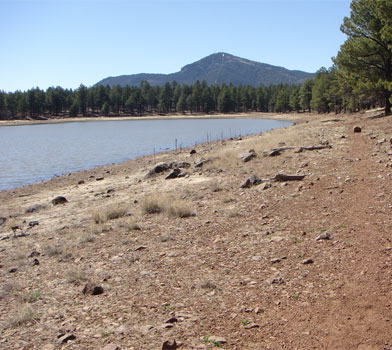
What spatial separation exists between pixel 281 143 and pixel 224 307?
19.9m

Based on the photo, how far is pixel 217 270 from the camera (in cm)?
724

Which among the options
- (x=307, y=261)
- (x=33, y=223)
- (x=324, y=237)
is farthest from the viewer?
(x=33, y=223)

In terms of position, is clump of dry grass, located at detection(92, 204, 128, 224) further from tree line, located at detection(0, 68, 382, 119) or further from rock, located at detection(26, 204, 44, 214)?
tree line, located at detection(0, 68, 382, 119)

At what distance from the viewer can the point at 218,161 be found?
21.3 m

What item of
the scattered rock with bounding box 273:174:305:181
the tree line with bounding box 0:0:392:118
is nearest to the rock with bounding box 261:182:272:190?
the scattered rock with bounding box 273:174:305:181

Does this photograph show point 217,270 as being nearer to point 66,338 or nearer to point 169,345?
point 169,345

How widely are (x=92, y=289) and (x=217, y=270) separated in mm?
2392

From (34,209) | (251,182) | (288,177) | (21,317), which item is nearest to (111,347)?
(21,317)

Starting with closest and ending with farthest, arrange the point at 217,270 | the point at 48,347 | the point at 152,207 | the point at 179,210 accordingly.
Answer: the point at 48,347
the point at 217,270
the point at 179,210
the point at 152,207

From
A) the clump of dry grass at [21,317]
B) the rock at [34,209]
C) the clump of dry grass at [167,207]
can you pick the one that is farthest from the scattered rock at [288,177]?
the rock at [34,209]

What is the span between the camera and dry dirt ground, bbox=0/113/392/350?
5.05 m

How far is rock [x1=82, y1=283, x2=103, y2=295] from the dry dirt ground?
25mm

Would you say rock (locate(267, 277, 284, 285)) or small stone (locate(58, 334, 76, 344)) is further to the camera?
rock (locate(267, 277, 284, 285))

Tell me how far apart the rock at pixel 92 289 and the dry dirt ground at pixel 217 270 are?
0.02m
